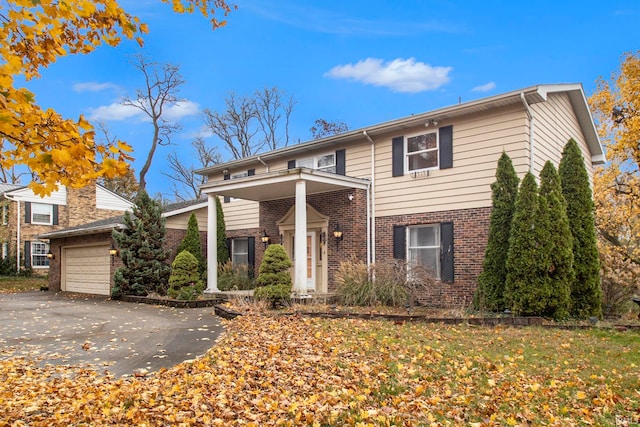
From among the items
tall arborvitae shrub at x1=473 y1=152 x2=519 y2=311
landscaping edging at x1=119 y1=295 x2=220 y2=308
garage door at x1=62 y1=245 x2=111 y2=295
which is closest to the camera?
tall arborvitae shrub at x1=473 y1=152 x2=519 y2=311

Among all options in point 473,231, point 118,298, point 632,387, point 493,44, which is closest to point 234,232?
point 118,298

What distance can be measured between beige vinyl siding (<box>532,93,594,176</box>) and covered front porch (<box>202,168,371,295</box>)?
15.0 feet

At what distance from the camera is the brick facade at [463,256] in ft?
36.9

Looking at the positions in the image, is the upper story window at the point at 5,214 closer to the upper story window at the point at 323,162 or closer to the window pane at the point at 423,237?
the upper story window at the point at 323,162

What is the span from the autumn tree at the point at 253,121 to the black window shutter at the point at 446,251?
75.7 feet

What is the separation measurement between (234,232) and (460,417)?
1441 cm

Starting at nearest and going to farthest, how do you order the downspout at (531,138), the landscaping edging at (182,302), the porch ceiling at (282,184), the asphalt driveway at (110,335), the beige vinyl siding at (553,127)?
the asphalt driveway at (110,335) → the downspout at (531,138) → the beige vinyl siding at (553,127) → the porch ceiling at (282,184) → the landscaping edging at (182,302)

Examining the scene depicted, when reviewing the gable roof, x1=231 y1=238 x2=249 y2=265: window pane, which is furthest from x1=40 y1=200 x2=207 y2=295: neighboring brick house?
the gable roof

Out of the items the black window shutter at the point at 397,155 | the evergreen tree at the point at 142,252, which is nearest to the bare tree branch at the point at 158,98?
the evergreen tree at the point at 142,252

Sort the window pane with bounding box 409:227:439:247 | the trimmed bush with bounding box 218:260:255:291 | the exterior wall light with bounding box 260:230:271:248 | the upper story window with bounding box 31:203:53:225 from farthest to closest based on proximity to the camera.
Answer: the upper story window with bounding box 31:203:53:225
the trimmed bush with bounding box 218:260:255:291
the exterior wall light with bounding box 260:230:271:248
the window pane with bounding box 409:227:439:247

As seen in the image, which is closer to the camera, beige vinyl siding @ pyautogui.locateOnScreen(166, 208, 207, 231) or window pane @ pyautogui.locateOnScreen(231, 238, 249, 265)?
window pane @ pyautogui.locateOnScreen(231, 238, 249, 265)

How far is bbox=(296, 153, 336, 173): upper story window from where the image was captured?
14.6 metres

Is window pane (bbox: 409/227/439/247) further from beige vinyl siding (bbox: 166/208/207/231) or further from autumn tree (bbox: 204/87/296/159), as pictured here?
autumn tree (bbox: 204/87/296/159)

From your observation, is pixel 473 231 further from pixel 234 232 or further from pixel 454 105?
pixel 234 232
